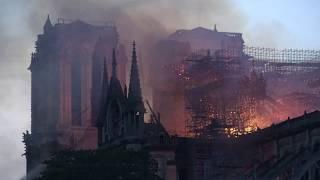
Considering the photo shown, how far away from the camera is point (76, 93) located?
4139 inches

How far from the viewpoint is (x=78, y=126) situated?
4102 inches

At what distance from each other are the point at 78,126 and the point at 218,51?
17.4m

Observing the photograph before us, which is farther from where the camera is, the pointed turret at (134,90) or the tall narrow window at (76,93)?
the tall narrow window at (76,93)

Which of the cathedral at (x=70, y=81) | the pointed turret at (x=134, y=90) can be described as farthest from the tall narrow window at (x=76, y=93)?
the pointed turret at (x=134, y=90)

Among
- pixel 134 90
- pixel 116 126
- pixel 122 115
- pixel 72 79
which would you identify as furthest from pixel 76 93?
pixel 134 90

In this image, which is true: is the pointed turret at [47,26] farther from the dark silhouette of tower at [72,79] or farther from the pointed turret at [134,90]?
the pointed turret at [134,90]

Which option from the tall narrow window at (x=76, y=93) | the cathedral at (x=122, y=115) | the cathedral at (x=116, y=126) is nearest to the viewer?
the cathedral at (x=116, y=126)

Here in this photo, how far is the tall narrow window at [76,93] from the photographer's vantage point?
104375mm

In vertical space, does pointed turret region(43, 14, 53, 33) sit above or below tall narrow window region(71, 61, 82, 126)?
above

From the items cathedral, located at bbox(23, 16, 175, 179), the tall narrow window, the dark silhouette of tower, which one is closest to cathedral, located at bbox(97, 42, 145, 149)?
cathedral, located at bbox(23, 16, 175, 179)

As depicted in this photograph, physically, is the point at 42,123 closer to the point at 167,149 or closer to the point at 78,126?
the point at 78,126

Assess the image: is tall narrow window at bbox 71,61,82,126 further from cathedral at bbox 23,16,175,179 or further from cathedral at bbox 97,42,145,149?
cathedral at bbox 97,42,145,149

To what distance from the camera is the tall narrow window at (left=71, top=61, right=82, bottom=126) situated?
10438 centimetres

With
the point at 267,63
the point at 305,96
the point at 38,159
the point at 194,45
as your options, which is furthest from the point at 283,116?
the point at 38,159
